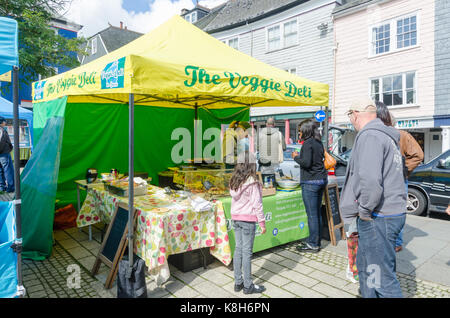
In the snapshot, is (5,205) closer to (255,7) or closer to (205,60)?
(205,60)

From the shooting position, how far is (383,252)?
2455 mm

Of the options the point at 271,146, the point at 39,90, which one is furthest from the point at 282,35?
the point at 39,90

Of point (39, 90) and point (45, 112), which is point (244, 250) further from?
point (39, 90)

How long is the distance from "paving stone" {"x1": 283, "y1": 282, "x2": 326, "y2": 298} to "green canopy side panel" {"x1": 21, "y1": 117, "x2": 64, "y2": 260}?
3285 millimetres

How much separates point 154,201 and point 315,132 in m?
2.47

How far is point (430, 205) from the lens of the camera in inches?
269


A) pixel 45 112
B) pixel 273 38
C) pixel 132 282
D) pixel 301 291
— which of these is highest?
pixel 273 38

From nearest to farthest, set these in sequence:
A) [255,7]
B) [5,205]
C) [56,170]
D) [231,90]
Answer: [5,205]
[231,90]
[56,170]
[255,7]

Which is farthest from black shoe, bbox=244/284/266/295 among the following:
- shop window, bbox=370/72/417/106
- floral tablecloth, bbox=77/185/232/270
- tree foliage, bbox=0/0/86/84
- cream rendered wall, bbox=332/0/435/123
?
cream rendered wall, bbox=332/0/435/123

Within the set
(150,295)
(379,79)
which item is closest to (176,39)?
(150,295)

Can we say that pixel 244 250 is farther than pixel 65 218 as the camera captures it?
No

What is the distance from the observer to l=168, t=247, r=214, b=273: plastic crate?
3875mm

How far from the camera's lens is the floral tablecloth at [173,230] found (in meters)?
3.32

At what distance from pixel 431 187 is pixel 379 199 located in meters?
5.50
